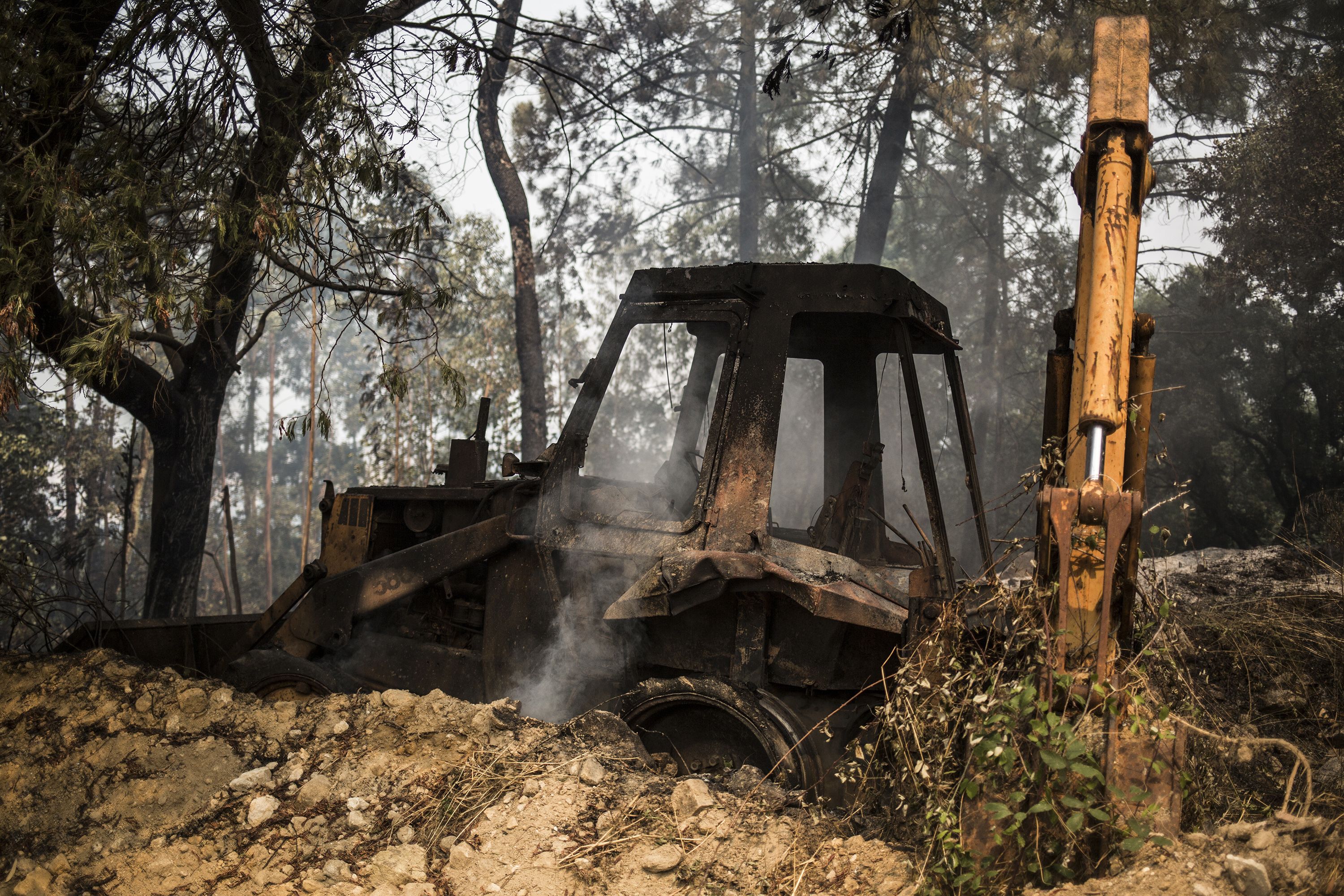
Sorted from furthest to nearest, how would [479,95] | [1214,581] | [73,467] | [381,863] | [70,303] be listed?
[73,467]
[479,95]
[1214,581]
[70,303]
[381,863]

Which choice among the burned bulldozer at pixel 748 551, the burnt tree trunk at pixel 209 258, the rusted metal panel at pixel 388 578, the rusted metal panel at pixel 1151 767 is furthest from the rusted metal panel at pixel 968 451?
the burnt tree trunk at pixel 209 258

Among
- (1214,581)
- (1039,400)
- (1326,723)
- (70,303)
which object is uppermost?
(1039,400)

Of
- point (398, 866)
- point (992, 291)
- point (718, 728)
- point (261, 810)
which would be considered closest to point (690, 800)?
point (718, 728)

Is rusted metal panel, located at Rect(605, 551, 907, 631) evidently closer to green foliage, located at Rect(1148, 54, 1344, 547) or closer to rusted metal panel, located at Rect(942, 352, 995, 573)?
rusted metal panel, located at Rect(942, 352, 995, 573)

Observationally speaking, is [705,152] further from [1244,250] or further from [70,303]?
[70,303]

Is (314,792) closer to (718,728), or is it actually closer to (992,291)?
(718,728)

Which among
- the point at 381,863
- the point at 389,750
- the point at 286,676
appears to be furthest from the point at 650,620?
the point at 286,676

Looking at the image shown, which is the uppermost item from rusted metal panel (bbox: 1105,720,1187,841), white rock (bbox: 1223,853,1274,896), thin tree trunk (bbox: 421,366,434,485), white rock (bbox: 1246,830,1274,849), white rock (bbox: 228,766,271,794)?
thin tree trunk (bbox: 421,366,434,485)

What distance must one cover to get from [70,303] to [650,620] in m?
3.80

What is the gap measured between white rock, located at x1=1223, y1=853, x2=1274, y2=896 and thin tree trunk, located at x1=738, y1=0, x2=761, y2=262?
1679 cm

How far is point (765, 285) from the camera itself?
4.95m

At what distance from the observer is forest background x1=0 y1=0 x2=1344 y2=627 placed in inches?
220

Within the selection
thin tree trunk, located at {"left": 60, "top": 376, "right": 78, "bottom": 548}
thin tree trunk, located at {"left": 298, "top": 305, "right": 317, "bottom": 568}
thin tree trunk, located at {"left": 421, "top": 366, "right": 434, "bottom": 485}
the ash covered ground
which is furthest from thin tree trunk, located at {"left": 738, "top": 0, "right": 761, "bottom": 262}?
the ash covered ground

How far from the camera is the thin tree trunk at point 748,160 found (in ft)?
64.6
